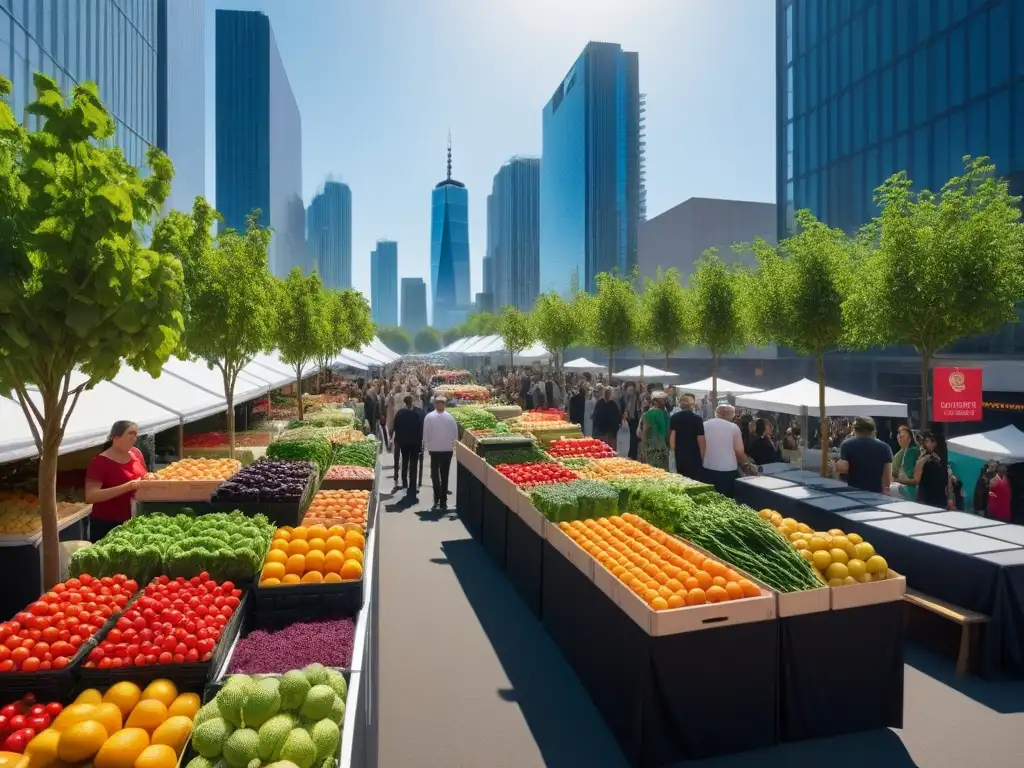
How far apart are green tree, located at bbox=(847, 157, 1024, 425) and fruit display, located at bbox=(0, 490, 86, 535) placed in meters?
10.5

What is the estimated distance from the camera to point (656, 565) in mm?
4953

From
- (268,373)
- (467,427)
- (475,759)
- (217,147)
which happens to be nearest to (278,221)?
(217,147)

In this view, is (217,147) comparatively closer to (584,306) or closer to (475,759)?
(584,306)

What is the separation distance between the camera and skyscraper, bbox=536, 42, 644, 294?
123000 millimetres

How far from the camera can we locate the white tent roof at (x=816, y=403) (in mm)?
11875

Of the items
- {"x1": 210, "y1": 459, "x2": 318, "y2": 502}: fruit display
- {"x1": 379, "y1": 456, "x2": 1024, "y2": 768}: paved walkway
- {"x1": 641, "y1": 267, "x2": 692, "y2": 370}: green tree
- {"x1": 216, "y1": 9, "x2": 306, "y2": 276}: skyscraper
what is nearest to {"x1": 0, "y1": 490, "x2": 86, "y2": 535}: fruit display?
{"x1": 210, "y1": 459, "x2": 318, "y2": 502}: fruit display

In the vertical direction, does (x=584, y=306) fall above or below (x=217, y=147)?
below

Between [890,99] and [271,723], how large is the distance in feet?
114

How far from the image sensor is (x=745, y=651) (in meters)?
4.39

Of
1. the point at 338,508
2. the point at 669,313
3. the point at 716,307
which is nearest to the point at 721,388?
the point at 716,307

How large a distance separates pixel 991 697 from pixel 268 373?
17461 mm

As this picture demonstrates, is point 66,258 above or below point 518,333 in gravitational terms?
below

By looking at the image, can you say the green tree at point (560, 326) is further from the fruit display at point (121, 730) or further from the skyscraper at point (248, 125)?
the skyscraper at point (248, 125)

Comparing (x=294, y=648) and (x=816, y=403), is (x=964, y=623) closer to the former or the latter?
(x=294, y=648)
